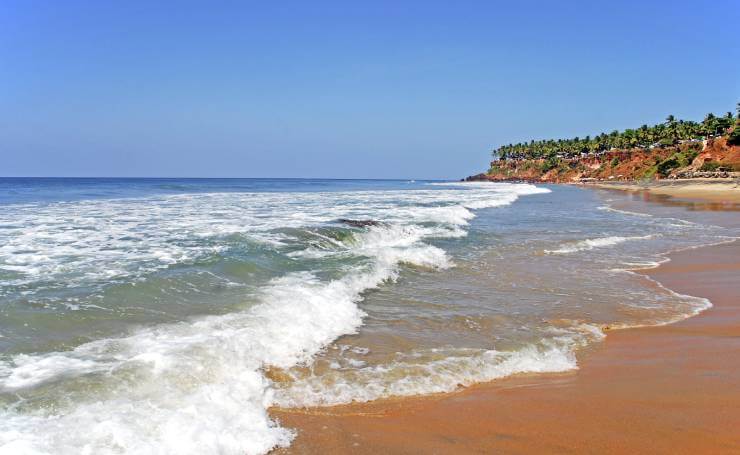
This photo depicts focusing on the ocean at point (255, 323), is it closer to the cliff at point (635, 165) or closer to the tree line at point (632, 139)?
the cliff at point (635, 165)

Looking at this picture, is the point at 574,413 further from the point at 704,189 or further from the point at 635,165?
the point at 635,165

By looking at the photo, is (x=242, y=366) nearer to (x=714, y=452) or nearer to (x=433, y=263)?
(x=714, y=452)

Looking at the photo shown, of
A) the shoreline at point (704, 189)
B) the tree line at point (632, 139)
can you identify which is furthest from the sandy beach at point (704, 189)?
the tree line at point (632, 139)

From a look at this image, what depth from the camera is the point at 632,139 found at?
119m

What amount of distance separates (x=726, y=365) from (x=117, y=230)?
15.5 m

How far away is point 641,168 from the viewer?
101m

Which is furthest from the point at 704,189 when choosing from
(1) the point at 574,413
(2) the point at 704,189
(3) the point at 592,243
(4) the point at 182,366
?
(4) the point at 182,366

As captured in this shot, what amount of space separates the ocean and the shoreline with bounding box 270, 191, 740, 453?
0.29 meters

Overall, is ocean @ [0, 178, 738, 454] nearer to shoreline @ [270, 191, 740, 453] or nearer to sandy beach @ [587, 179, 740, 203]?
shoreline @ [270, 191, 740, 453]

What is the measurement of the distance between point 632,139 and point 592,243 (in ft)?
392

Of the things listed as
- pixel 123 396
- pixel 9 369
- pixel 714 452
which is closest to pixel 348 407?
pixel 123 396

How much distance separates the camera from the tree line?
94438 millimetres

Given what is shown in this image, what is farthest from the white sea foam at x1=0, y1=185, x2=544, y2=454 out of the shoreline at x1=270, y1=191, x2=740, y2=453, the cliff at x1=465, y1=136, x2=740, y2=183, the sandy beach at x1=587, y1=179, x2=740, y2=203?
the cliff at x1=465, y1=136, x2=740, y2=183

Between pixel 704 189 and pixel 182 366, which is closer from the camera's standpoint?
pixel 182 366
